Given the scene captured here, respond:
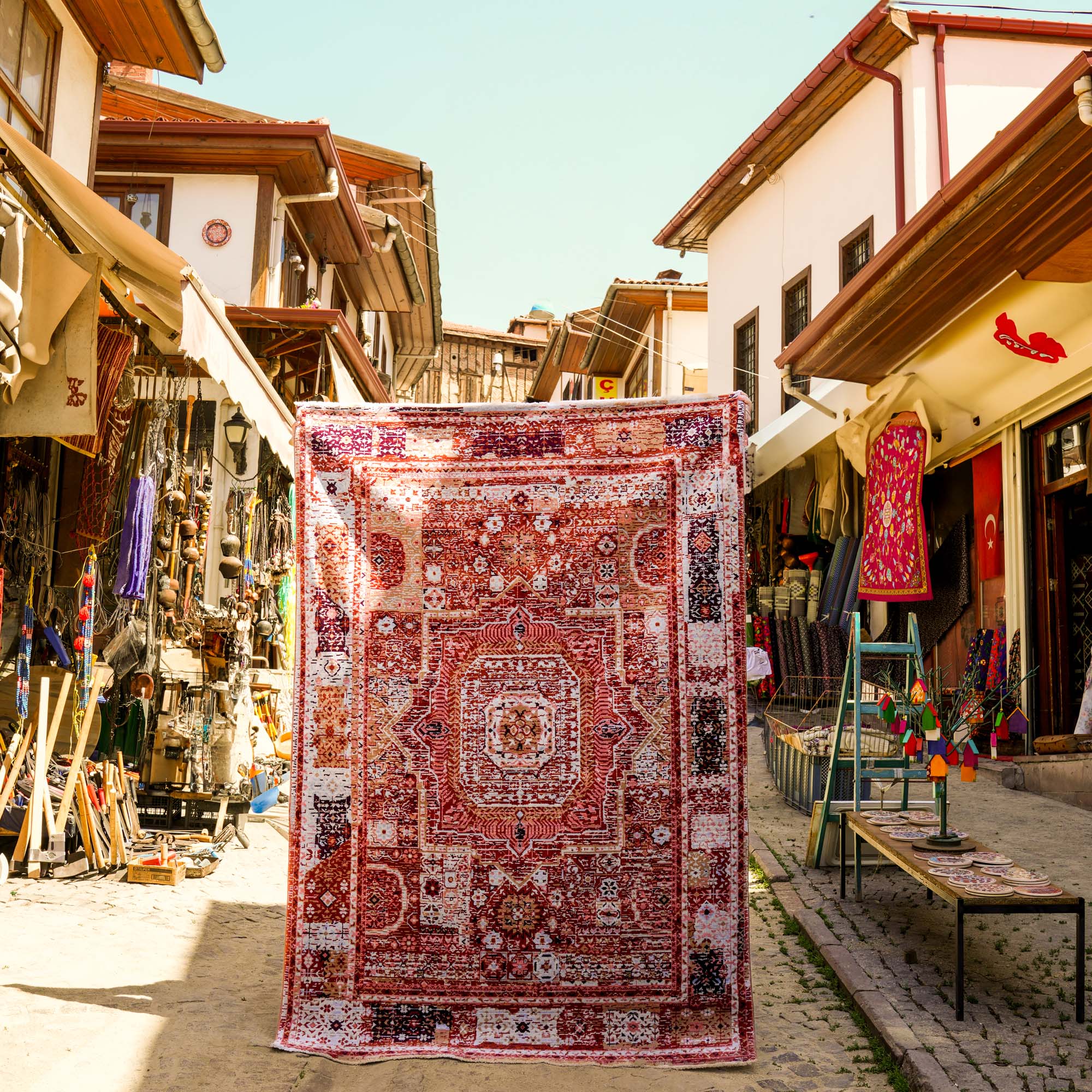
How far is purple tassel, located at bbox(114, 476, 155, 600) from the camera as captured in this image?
7.16m

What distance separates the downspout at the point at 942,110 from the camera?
11.6 meters

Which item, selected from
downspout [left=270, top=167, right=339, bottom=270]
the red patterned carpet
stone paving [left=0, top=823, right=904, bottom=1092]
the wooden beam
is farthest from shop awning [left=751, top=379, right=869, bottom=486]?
the red patterned carpet

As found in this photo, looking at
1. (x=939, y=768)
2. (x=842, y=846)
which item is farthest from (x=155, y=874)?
(x=939, y=768)

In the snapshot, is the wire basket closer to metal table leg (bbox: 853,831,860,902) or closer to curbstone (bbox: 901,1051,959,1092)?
metal table leg (bbox: 853,831,860,902)

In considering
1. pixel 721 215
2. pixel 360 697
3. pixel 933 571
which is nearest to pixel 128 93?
pixel 721 215

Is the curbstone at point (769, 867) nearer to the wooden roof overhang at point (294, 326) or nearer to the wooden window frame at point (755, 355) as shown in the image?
the wooden roof overhang at point (294, 326)

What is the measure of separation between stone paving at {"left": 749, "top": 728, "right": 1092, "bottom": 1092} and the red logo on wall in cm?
328

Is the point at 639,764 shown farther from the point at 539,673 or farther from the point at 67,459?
the point at 67,459

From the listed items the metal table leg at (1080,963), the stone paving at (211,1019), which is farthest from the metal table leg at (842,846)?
the metal table leg at (1080,963)

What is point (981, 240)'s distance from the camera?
7.53 m

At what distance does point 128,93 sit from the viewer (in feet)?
46.8

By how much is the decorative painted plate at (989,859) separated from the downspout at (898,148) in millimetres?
7654

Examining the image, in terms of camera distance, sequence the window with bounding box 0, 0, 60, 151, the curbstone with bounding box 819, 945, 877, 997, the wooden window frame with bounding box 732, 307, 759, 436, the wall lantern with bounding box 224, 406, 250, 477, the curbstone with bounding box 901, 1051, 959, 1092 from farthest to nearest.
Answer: the wooden window frame with bounding box 732, 307, 759, 436 < the wall lantern with bounding box 224, 406, 250, 477 < the window with bounding box 0, 0, 60, 151 < the curbstone with bounding box 819, 945, 877, 997 < the curbstone with bounding box 901, 1051, 959, 1092

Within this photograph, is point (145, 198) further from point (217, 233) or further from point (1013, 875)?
point (1013, 875)
